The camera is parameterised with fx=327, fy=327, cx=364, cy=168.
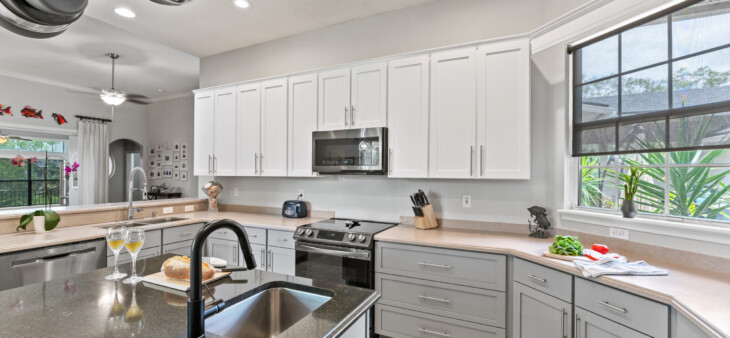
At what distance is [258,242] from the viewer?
3.05 meters

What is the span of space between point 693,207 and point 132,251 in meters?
2.85

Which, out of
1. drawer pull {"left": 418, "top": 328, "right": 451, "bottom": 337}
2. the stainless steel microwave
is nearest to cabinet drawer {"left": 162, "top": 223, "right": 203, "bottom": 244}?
the stainless steel microwave

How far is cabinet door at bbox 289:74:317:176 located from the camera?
10.5 ft

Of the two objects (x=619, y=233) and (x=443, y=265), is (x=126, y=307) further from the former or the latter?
(x=619, y=233)

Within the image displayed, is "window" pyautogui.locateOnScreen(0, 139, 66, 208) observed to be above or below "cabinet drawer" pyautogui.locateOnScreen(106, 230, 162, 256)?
above

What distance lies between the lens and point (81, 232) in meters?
2.65

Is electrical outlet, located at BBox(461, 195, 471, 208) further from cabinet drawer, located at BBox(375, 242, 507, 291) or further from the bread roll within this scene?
the bread roll

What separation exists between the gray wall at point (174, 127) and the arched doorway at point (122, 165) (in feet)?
2.04

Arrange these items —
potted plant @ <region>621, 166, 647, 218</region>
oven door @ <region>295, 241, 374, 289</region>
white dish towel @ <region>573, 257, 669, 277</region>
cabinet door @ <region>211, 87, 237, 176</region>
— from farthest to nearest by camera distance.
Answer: cabinet door @ <region>211, 87, 237, 176</region> → oven door @ <region>295, 241, 374, 289</region> → potted plant @ <region>621, 166, 647, 218</region> → white dish towel @ <region>573, 257, 669, 277</region>

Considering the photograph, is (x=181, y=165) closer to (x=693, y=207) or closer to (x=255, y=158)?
(x=255, y=158)

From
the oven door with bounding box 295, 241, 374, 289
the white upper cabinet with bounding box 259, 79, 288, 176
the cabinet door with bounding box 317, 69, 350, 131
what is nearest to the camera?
the oven door with bounding box 295, 241, 374, 289

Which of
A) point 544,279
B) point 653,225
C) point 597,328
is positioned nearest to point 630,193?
point 653,225

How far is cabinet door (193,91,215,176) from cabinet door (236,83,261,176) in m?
0.42

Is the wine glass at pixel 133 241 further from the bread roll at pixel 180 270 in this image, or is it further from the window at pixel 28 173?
the window at pixel 28 173
